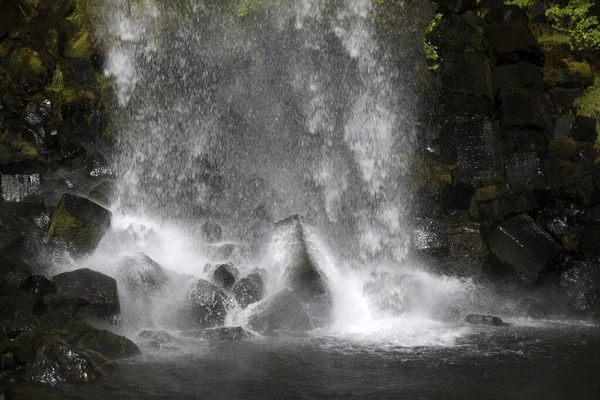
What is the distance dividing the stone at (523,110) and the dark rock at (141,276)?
8070mm

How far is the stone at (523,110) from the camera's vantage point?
12781 mm

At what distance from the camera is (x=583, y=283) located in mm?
10797

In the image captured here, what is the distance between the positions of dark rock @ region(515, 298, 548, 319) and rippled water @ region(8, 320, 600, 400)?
138 centimetres

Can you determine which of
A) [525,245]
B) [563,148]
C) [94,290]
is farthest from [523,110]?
[94,290]

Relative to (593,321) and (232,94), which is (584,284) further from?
(232,94)

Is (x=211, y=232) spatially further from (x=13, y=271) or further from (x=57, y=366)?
(x=57, y=366)

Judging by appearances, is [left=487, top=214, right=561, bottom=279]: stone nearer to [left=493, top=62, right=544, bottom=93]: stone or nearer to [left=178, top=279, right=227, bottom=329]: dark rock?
[left=493, top=62, right=544, bottom=93]: stone

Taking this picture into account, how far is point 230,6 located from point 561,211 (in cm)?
966

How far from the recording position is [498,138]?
13.0 m

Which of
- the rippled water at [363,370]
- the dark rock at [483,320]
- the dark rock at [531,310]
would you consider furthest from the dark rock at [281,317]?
the dark rock at [531,310]

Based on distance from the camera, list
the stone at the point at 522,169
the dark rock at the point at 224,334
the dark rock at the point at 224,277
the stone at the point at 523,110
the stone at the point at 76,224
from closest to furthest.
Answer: the dark rock at the point at 224,334 < the dark rock at the point at 224,277 < the stone at the point at 76,224 < the stone at the point at 522,169 < the stone at the point at 523,110

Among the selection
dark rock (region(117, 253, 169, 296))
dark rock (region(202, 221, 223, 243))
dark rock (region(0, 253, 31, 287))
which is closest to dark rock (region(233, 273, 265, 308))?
dark rock (region(117, 253, 169, 296))

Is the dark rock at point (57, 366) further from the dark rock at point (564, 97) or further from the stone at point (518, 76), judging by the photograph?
the dark rock at point (564, 97)

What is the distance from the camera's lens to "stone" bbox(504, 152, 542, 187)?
1245cm
